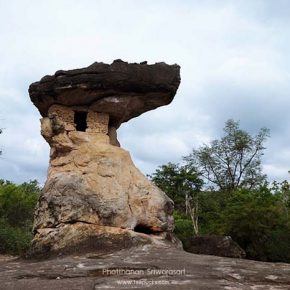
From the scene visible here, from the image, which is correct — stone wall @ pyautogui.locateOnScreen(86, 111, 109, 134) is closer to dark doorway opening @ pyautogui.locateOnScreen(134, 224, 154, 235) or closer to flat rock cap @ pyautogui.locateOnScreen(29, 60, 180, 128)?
flat rock cap @ pyautogui.locateOnScreen(29, 60, 180, 128)

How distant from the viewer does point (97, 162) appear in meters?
12.6

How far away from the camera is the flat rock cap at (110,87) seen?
12773mm

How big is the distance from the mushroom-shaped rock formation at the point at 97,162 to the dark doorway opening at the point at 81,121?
0.03 m

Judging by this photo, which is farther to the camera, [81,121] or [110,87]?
[81,121]

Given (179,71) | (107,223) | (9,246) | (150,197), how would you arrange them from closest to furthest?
(107,223)
(150,197)
(179,71)
(9,246)

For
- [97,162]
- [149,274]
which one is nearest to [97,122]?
[97,162]

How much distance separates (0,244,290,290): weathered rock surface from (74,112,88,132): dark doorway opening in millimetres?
5350

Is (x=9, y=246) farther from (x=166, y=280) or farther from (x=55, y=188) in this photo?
(x=166, y=280)

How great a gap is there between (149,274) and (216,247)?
8114 millimetres

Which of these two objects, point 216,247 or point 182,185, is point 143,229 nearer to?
point 216,247

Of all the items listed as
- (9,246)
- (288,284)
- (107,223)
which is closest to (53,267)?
(107,223)

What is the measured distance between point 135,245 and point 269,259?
1044 centimetres

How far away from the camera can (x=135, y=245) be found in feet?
35.5

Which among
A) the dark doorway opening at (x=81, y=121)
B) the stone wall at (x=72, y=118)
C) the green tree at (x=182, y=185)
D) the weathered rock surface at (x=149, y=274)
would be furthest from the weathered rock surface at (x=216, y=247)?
the green tree at (x=182, y=185)
